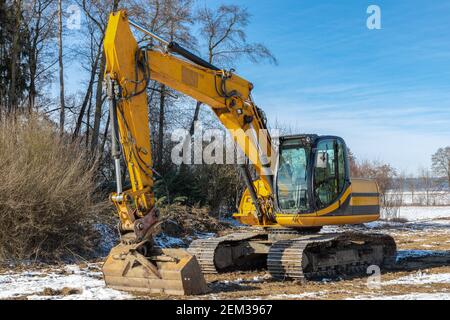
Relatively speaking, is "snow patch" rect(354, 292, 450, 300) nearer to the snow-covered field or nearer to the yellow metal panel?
the yellow metal panel

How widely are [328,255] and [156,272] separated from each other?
369 centimetres

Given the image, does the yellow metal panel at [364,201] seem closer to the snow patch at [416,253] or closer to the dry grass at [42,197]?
the snow patch at [416,253]

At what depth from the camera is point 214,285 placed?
29.0ft

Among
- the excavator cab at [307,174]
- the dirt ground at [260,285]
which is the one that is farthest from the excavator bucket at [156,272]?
the excavator cab at [307,174]

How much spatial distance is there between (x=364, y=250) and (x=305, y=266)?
1986 mm

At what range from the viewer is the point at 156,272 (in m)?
7.69

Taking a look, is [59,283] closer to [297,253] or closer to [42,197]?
[42,197]

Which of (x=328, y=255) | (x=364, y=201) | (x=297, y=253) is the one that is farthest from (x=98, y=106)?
(x=297, y=253)

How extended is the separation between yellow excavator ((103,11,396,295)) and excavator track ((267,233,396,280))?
2 centimetres

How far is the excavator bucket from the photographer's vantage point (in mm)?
7582

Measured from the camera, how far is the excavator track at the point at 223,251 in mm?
10359

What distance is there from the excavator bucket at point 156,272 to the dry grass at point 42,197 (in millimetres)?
4414

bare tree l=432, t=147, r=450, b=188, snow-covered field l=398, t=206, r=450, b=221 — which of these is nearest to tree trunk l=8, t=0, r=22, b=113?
snow-covered field l=398, t=206, r=450, b=221
